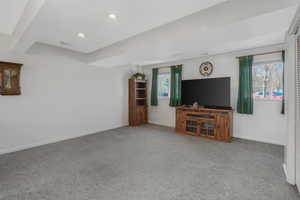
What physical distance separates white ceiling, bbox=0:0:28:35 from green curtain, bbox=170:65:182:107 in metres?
3.97

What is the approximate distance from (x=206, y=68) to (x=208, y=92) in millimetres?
821

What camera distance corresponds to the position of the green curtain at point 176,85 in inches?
190

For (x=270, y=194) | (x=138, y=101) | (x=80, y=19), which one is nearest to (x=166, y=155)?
(x=270, y=194)

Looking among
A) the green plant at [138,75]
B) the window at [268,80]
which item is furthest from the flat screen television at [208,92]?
the green plant at [138,75]

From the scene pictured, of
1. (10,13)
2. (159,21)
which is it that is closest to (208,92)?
(159,21)

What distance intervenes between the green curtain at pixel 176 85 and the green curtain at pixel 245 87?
1.78 metres

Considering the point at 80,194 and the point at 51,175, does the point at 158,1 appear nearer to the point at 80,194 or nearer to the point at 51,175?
the point at 80,194

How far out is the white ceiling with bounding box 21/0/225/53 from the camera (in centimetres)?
175

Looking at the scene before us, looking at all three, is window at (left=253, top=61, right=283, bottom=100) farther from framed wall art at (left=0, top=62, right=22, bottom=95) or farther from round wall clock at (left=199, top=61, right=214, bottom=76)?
framed wall art at (left=0, top=62, right=22, bottom=95)

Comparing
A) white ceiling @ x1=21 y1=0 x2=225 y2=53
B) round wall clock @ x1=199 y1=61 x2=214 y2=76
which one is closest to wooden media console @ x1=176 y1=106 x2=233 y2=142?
round wall clock @ x1=199 y1=61 x2=214 y2=76

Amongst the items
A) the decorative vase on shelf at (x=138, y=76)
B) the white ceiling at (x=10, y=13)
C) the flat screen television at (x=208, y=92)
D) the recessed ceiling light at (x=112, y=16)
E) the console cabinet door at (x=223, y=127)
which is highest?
the white ceiling at (x=10, y=13)

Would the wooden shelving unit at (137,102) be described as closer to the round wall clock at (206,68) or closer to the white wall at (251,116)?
the white wall at (251,116)

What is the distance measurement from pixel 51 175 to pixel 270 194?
10.1 feet

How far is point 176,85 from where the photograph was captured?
4898 millimetres
